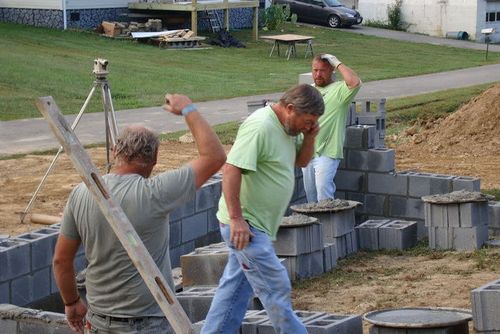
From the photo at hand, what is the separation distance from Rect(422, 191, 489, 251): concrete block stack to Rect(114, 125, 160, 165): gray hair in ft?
19.4

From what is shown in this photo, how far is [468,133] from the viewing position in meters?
18.1

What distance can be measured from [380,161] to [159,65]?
18.2m

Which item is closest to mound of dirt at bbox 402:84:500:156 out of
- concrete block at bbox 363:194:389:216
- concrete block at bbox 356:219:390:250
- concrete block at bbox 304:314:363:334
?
→ concrete block at bbox 363:194:389:216

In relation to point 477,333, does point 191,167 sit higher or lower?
higher

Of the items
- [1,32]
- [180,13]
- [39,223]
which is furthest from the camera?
[180,13]

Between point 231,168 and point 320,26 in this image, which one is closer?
point 231,168

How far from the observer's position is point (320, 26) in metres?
43.7

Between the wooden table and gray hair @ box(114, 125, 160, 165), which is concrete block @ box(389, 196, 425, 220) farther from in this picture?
the wooden table

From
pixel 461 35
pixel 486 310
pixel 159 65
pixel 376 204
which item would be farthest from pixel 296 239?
pixel 461 35

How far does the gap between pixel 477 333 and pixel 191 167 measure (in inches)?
108

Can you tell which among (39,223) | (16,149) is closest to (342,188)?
(39,223)

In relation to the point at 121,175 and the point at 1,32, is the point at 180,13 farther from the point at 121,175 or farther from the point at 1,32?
the point at 121,175

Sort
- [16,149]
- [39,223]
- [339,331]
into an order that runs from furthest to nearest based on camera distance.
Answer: [16,149]
[39,223]
[339,331]

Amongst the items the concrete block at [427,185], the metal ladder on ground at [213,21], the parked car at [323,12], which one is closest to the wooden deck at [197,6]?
the metal ladder on ground at [213,21]
